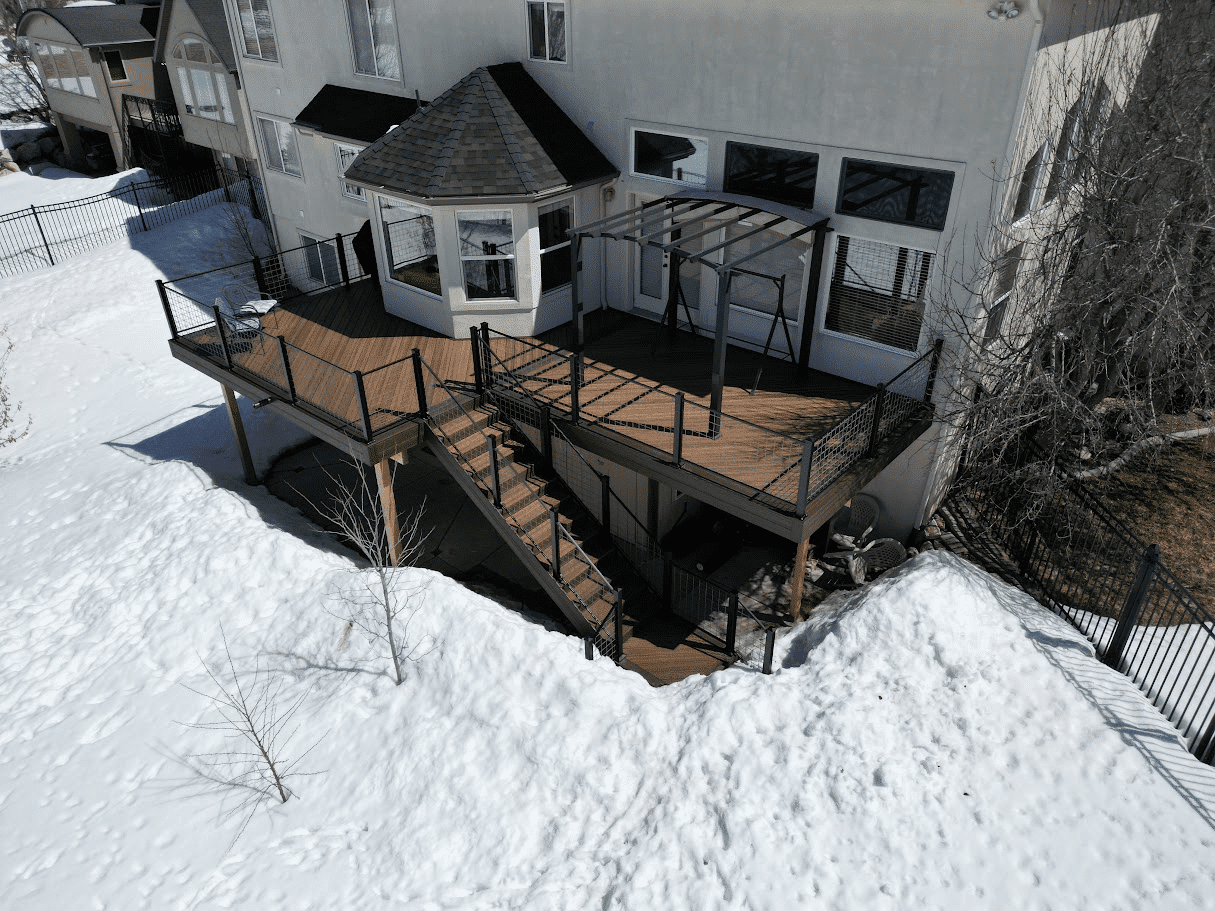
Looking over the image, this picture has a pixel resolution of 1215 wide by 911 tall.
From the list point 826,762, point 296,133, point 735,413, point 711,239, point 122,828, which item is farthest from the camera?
point 296,133

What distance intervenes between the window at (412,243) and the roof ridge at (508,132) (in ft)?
6.96

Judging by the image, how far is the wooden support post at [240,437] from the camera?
15141mm

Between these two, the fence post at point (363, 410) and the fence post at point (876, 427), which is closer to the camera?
the fence post at point (876, 427)

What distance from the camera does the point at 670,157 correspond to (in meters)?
13.6

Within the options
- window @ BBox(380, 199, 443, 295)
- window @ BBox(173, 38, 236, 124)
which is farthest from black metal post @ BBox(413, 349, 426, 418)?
window @ BBox(173, 38, 236, 124)

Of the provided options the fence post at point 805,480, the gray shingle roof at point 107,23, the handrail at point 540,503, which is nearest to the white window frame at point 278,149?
the handrail at point 540,503

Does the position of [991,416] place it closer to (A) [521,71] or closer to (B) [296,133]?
(A) [521,71]

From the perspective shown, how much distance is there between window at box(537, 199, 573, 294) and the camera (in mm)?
14320

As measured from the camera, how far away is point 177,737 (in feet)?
34.8

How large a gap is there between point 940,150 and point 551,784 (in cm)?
939

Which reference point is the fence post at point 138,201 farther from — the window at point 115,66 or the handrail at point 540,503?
the handrail at point 540,503

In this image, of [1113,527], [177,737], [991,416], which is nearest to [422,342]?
[177,737]

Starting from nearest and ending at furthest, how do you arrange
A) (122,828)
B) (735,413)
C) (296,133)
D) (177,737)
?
(122,828), (177,737), (735,413), (296,133)

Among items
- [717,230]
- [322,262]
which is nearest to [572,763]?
[717,230]
